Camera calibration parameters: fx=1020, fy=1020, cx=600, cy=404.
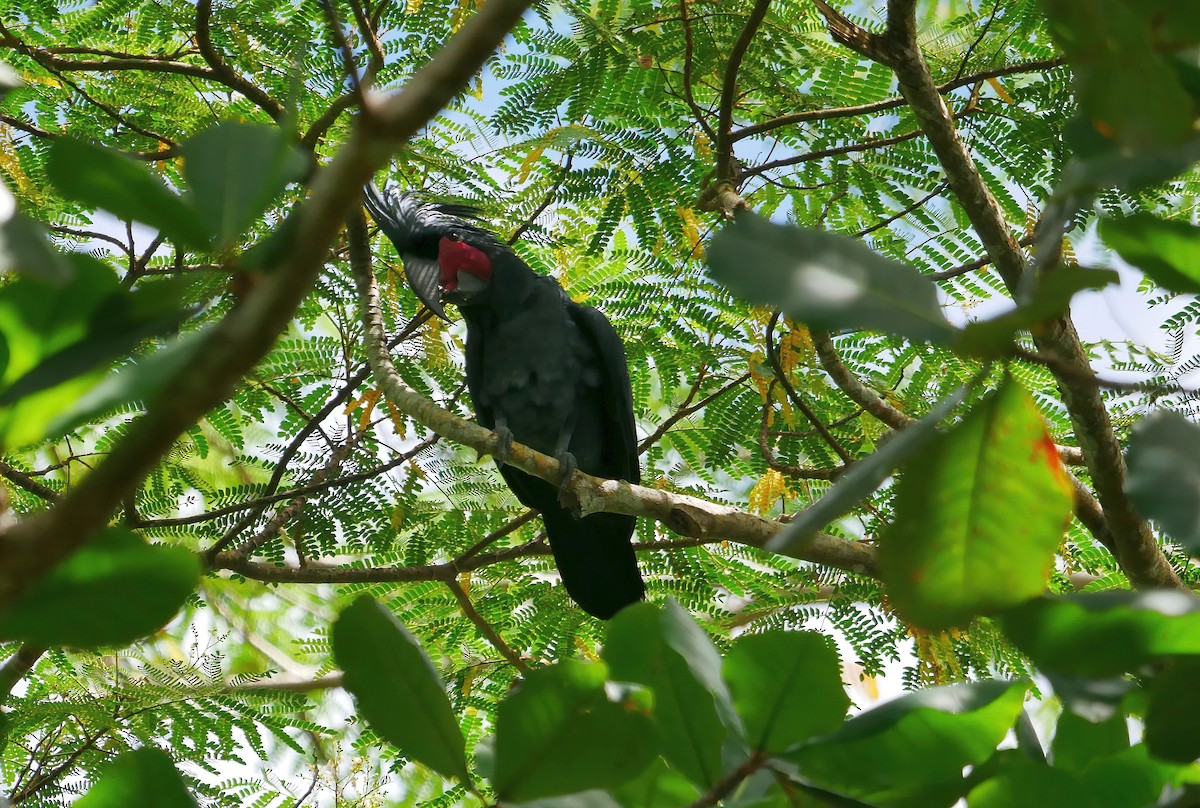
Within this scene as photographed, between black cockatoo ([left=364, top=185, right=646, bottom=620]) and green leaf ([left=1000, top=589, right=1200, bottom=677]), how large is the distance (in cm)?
269

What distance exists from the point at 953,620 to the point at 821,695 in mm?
102

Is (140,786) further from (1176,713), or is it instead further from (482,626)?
(482,626)

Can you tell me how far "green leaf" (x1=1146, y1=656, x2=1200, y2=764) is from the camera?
0.59 metres

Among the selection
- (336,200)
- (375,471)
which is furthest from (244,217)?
(375,471)

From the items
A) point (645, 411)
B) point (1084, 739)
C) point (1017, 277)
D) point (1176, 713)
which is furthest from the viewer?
point (645, 411)

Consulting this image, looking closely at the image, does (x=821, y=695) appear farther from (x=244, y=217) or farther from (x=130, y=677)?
(x=130, y=677)

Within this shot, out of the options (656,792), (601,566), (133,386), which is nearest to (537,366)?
(601,566)

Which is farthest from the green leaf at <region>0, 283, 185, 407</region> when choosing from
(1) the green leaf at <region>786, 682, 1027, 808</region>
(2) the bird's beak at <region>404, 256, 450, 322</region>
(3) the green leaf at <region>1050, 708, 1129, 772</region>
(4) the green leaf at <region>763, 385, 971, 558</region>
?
(2) the bird's beak at <region>404, 256, 450, 322</region>

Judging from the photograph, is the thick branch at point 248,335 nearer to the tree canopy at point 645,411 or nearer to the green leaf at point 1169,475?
the tree canopy at point 645,411

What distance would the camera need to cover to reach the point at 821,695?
646mm

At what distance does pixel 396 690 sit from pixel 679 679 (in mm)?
182

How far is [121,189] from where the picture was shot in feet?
1.69

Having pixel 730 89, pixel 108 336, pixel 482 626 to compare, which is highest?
pixel 730 89

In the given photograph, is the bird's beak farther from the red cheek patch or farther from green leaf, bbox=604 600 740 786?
green leaf, bbox=604 600 740 786
